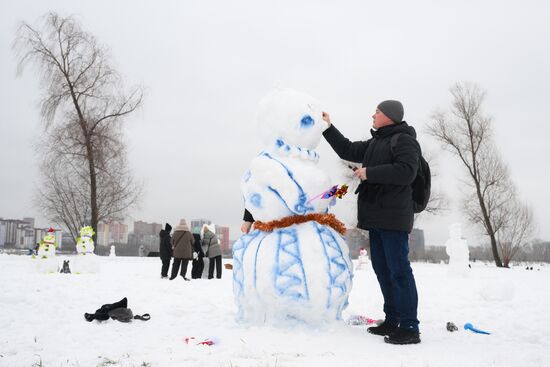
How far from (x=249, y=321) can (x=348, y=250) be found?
1.17 m

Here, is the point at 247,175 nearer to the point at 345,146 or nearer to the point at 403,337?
the point at 345,146

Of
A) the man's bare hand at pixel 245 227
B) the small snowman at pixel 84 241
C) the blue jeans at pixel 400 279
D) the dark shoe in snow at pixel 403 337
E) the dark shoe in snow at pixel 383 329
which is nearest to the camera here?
the dark shoe in snow at pixel 403 337

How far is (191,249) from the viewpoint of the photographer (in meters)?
11.1

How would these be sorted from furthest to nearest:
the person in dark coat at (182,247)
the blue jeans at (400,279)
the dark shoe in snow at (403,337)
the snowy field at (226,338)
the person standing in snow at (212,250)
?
1. the person standing in snow at (212,250)
2. the person in dark coat at (182,247)
3. the blue jeans at (400,279)
4. the dark shoe in snow at (403,337)
5. the snowy field at (226,338)

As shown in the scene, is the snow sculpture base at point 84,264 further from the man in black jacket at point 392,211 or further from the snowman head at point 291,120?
the man in black jacket at point 392,211

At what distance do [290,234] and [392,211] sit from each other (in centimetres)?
95

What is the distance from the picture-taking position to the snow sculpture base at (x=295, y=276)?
12.9 feet

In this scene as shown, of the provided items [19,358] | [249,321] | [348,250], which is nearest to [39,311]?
[19,358]

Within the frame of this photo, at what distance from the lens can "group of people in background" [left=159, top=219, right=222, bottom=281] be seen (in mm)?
10914

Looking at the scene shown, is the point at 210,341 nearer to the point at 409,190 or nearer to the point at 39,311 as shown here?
the point at 409,190

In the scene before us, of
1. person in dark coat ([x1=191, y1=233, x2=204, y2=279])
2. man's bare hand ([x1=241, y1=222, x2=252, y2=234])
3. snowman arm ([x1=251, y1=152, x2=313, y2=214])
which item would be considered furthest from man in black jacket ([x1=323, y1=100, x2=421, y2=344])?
person in dark coat ([x1=191, y1=233, x2=204, y2=279])

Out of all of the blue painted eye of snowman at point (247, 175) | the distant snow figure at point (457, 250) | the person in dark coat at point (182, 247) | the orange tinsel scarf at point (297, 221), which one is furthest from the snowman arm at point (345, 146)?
the distant snow figure at point (457, 250)

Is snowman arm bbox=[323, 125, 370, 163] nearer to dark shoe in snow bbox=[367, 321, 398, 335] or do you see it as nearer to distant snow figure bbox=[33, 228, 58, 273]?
dark shoe in snow bbox=[367, 321, 398, 335]

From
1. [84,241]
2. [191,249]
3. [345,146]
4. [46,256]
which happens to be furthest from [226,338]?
[46,256]
